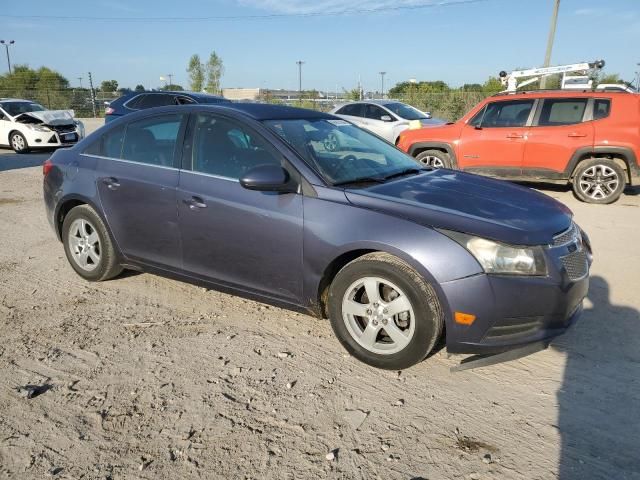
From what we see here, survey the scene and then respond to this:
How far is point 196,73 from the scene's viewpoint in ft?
157

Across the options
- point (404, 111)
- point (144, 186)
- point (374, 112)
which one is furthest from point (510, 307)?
point (404, 111)

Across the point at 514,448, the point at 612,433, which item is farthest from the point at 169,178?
the point at 612,433

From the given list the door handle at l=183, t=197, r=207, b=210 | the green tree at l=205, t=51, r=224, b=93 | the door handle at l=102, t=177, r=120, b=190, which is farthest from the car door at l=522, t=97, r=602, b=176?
the green tree at l=205, t=51, r=224, b=93

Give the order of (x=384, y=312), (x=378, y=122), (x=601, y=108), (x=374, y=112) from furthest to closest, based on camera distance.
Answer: (x=374, y=112) → (x=378, y=122) → (x=601, y=108) → (x=384, y=312)

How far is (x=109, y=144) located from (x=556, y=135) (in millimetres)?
6981

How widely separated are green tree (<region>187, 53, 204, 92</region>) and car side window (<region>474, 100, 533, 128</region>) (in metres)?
42.9

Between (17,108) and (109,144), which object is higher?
(17,108)

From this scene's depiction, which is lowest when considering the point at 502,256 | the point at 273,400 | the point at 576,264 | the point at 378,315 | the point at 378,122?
the point at 273,400

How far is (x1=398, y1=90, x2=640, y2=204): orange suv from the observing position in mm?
7969

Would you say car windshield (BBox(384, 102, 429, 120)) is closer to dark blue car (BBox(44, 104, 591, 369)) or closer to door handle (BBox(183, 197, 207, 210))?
dark blue car (BBox(44, 104, 591, 369))

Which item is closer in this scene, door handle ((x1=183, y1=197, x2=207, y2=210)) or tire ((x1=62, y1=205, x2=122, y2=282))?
door handle ((x1=183, y1=197, x2=207, y2=210))

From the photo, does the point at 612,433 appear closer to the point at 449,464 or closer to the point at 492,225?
the point at 449,464

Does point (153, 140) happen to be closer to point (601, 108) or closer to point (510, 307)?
point (510, 307)

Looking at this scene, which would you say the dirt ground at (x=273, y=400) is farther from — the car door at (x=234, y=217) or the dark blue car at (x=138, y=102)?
the dark blue car at (x=138, y=102)
